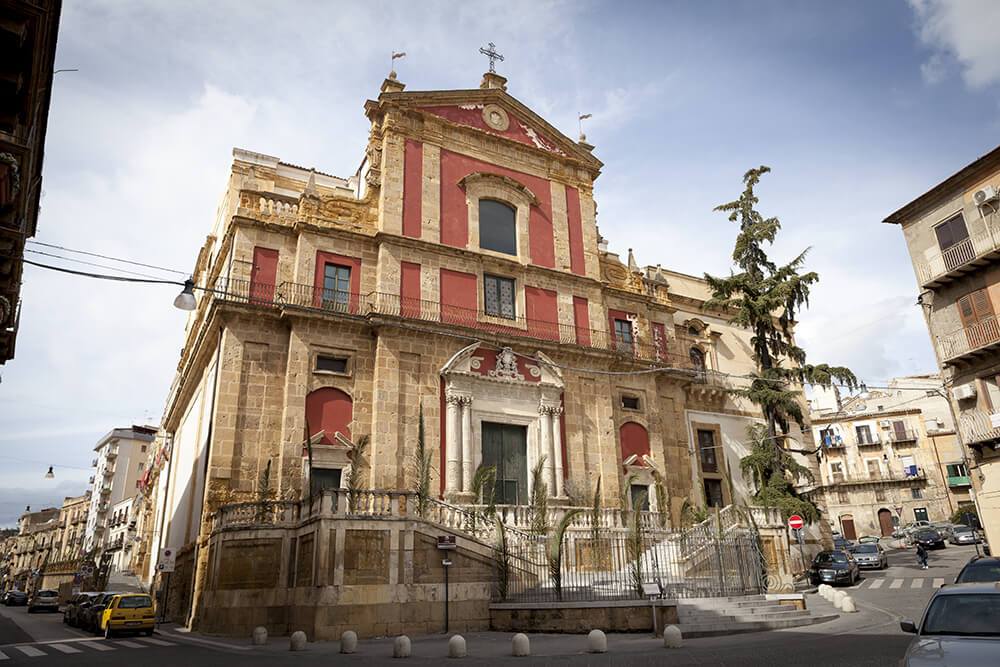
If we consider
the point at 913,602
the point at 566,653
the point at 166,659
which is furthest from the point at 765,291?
the point at 166,659

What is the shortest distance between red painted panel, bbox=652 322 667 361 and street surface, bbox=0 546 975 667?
12551 mm

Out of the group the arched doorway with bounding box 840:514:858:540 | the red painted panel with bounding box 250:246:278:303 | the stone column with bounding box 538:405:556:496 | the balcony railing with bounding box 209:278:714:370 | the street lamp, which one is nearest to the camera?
the street lamp

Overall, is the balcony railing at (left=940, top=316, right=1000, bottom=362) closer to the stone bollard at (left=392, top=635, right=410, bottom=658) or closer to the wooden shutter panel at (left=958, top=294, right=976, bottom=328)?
the wooden shutter panel at (left=958, top=294, right=976, bottom=328)

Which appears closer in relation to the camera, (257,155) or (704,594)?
(704,594)

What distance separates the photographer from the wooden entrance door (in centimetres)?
2162

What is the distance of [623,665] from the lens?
930 cm

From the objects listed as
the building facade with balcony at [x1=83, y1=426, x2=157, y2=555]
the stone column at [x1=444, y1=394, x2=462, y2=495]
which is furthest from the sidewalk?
the building facade with balcony at [x1=83, y1=426, x2=157, y2=555]

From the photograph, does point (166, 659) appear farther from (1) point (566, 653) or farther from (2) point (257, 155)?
(2) point (257, 155)

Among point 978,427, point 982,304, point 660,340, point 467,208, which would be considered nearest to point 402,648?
point 467,208

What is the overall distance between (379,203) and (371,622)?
1411 centimetres

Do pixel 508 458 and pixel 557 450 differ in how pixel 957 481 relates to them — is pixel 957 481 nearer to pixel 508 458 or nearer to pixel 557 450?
pixel 557 450

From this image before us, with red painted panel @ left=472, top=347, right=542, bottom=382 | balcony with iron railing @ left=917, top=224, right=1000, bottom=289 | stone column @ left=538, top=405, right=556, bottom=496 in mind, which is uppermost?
balcony with iron railing @ left=917, top=224, right=1000, bottom=289

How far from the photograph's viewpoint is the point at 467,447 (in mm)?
21031

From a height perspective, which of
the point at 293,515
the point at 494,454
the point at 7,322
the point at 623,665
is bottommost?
the point at 623,665
